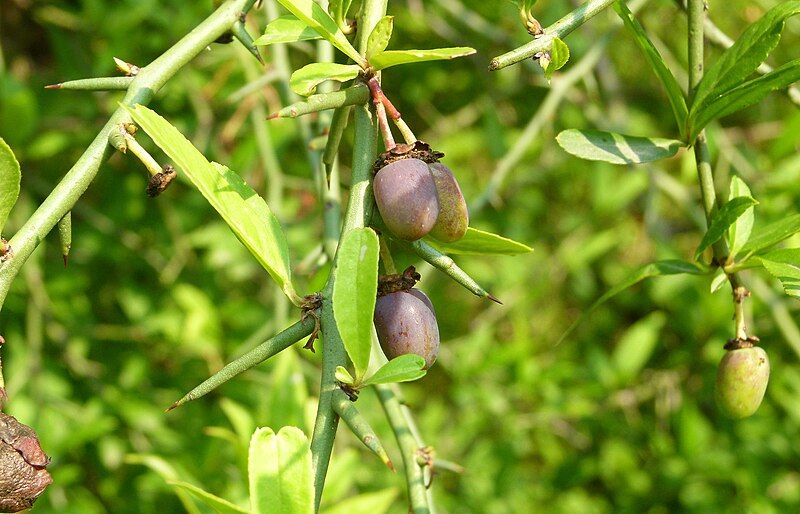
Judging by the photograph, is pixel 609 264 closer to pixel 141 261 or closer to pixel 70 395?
pixel 141 261

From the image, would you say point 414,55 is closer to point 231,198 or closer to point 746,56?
point 231,198

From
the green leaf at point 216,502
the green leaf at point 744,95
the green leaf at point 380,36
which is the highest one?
the green leaf at point 744,95

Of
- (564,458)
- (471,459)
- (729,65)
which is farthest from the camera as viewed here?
(564,458)

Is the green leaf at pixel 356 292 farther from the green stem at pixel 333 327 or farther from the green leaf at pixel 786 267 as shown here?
the green leaf at pixel 786 267

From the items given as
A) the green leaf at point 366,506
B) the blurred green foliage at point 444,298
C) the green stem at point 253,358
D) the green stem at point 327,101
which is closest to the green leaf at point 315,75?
the green stem at point 327,101

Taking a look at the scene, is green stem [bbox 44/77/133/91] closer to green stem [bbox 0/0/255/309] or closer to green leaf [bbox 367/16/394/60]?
green stem [bbox 0/0/255/309]

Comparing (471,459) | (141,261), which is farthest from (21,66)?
(471,459)
